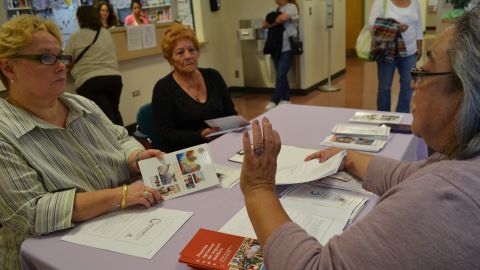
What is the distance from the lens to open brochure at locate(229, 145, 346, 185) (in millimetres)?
1332

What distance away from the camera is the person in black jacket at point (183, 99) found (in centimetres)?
220

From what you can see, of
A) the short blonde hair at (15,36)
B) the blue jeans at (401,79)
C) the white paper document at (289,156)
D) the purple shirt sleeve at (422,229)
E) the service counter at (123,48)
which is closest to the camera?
the purple shirt sleeve at (422,229)

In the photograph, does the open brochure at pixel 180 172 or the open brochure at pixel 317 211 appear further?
the open brochure at pixel 180 172

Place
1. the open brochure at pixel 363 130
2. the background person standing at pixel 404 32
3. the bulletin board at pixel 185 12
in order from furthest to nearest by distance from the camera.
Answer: the bulletin board at pixel 185 12, the background person standing at pixel 404 32, the open brochure at pixel 363 130

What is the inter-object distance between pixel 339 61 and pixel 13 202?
20.4 ft

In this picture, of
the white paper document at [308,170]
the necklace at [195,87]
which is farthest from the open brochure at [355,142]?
the necklace at [195,87]

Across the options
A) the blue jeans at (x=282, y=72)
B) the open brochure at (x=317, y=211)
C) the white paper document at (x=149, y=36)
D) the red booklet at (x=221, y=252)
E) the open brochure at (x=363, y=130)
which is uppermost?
the white paper document at (x=149, y=36)

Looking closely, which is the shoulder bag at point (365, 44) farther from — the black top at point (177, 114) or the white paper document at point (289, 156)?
the white paper document at point (289, 156)

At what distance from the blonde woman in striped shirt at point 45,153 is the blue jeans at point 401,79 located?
9.00 feet

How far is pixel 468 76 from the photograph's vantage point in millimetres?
693

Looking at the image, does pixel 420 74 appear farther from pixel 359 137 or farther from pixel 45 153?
pixel 45 153

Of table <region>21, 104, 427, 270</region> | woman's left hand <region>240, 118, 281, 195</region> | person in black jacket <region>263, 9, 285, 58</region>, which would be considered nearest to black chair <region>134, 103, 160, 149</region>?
table <region>21, 104, 427, 270</region>

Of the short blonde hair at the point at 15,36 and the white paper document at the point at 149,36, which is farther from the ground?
the short blonde hair at the point at 15,36

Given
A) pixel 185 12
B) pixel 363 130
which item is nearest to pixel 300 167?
pixel 363 130
